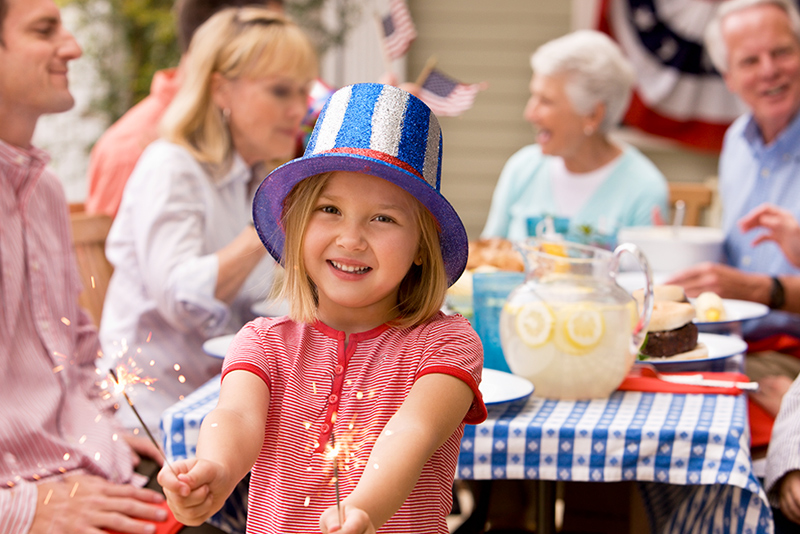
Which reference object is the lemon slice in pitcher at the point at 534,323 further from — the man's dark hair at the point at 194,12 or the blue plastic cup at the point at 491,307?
the man's dark hair at the point at 194,12

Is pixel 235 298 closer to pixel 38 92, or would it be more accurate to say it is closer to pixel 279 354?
pixel 38 92

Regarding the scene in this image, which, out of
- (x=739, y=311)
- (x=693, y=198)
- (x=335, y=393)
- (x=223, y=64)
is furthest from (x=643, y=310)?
(x=693, y=198)

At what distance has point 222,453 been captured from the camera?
0.82 m

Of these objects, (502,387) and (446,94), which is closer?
(502,387)

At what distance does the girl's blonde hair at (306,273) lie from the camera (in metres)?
0.99

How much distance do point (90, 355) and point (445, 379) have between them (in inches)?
44.1

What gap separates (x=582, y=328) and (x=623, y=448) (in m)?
0.20

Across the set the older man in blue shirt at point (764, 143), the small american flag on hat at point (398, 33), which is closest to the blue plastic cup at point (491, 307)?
the older man in blue shirt at point (764, 143)

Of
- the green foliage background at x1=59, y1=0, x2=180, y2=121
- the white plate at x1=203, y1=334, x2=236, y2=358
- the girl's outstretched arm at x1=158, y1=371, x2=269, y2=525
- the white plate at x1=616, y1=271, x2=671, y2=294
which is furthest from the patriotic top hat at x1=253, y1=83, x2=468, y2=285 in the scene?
the green foliage background at x1=59, y1=0, x2=180, y2=121

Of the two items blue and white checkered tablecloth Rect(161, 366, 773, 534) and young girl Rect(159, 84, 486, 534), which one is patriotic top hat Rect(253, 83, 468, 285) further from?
blue and white checkered tablecloth Rect(161, 366, 773, 534)

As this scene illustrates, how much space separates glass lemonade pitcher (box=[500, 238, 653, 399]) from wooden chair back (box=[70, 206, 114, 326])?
140 centimetres

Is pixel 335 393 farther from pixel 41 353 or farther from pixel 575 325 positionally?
pixel 41 353

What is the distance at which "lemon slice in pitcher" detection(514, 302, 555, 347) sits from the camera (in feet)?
4.09

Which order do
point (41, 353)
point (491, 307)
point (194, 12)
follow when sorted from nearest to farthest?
1. point (491, 307)
2. point (41, 353)
3. point (194, 12)
